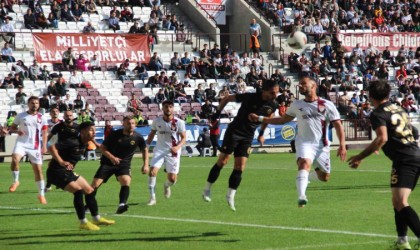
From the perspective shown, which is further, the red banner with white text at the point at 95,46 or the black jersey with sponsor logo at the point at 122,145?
the red banner with white text at the point at 95,46

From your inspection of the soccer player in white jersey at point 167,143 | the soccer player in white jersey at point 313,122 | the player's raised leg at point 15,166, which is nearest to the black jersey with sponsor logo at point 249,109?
the soccer player in white jersey at point 313,122

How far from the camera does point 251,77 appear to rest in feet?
154

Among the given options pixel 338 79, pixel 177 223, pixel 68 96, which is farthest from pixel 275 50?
pixel 177 223

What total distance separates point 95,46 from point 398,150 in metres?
34.4

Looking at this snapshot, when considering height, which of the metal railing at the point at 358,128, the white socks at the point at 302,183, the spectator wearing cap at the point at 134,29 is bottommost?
the metal railing at the point at 358,128

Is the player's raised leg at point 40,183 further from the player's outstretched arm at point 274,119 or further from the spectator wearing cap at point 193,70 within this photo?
the spectator wearing cap at point 193,70

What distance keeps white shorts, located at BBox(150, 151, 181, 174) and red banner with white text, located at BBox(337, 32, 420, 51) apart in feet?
114

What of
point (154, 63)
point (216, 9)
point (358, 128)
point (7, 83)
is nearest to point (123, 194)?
point (7, 83)

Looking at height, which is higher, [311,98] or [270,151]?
[311,98]

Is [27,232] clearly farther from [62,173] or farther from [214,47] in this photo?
[214,47]

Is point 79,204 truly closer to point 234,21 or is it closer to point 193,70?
point 193,70

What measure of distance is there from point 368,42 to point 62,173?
133 ft

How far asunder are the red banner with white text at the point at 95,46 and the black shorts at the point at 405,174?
3314 centimetres

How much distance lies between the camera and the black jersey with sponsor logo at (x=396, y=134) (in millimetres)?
11180
